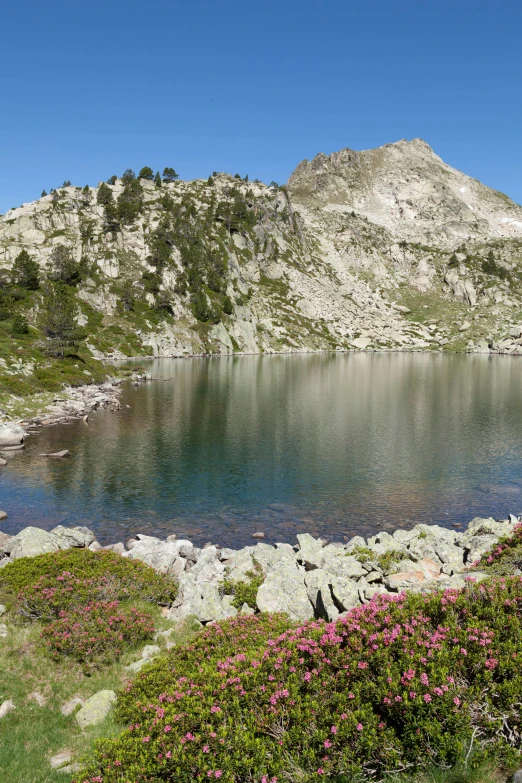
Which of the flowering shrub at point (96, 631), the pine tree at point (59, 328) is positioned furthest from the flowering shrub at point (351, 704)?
the pine tree at point (59, 328)

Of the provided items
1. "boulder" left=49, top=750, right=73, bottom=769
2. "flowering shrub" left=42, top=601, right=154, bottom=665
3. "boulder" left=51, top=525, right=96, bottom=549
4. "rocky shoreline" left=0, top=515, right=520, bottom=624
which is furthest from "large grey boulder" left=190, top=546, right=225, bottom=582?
"boulder" left=49, top=750, right=73, bottom=769

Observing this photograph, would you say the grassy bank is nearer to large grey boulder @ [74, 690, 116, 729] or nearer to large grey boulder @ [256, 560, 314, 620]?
large grey boulder @ [74, 690, 116, 729]

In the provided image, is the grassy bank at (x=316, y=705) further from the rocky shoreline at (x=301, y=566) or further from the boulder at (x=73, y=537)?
the boulder at (x=73, y=537)

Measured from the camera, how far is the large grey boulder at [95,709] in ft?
41.2

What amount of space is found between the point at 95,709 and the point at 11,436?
151 ft

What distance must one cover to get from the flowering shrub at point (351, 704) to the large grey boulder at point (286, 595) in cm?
677

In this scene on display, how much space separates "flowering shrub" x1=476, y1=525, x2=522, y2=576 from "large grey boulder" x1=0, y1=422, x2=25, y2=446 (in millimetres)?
49384

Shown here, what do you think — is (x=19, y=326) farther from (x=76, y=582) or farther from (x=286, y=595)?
(x=286, y=595)

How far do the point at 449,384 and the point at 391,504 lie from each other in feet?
252

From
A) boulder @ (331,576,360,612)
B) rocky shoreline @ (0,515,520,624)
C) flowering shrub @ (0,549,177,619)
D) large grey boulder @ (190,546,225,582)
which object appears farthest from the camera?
large grey boulder @ (190,546,225,582)

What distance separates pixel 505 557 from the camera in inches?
720

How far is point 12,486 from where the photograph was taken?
40344mm

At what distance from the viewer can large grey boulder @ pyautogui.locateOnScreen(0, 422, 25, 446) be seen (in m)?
51.9

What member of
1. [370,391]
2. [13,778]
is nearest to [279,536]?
[13,778]
